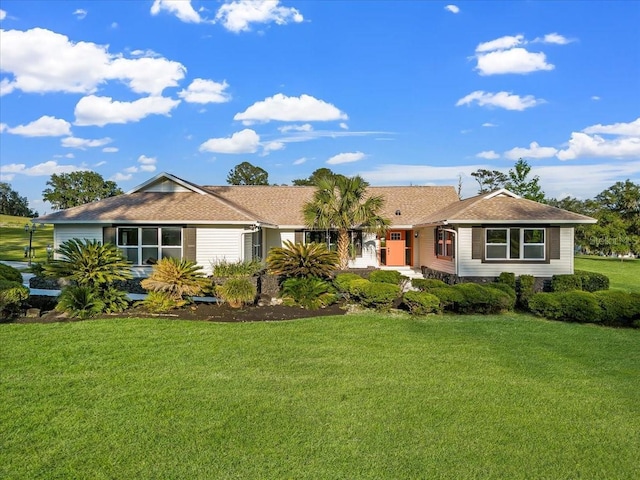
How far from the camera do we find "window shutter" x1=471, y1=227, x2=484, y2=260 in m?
16.8

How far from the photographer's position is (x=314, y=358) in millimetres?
7488

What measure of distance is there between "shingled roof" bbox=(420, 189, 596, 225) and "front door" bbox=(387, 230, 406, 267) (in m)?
4.33

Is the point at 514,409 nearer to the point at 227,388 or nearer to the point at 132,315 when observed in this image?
the point at 227,388

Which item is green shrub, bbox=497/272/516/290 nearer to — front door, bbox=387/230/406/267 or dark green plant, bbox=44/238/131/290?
front door, bbox=387/230/406/267

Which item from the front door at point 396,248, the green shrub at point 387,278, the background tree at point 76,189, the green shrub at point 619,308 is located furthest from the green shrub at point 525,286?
the background tree at point 76,189

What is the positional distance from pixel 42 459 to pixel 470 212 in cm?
1575

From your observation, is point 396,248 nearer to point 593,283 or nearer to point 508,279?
point 508,279

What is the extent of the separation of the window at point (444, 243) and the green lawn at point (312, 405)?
8744mm

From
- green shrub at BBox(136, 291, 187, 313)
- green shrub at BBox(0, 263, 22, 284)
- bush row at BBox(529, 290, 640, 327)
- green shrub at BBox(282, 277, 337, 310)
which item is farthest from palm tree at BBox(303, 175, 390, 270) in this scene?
green shrub at BBox(0, 263, 22, 284)

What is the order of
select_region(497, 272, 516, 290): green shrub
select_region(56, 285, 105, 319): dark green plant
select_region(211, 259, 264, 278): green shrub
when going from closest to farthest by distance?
select_region(56, 285, 105, 319): dark green plant < select_region(211, 259, 264, 278): green shrub < select_region(497, 272, 516, 290): green shrub

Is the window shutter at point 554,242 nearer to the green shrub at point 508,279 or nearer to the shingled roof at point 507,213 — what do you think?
the shingled roof at point 507,213

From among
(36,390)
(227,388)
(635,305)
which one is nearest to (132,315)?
(36,390)

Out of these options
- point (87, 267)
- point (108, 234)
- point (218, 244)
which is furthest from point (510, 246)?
point (108, 234)

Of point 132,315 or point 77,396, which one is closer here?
point 77,396
